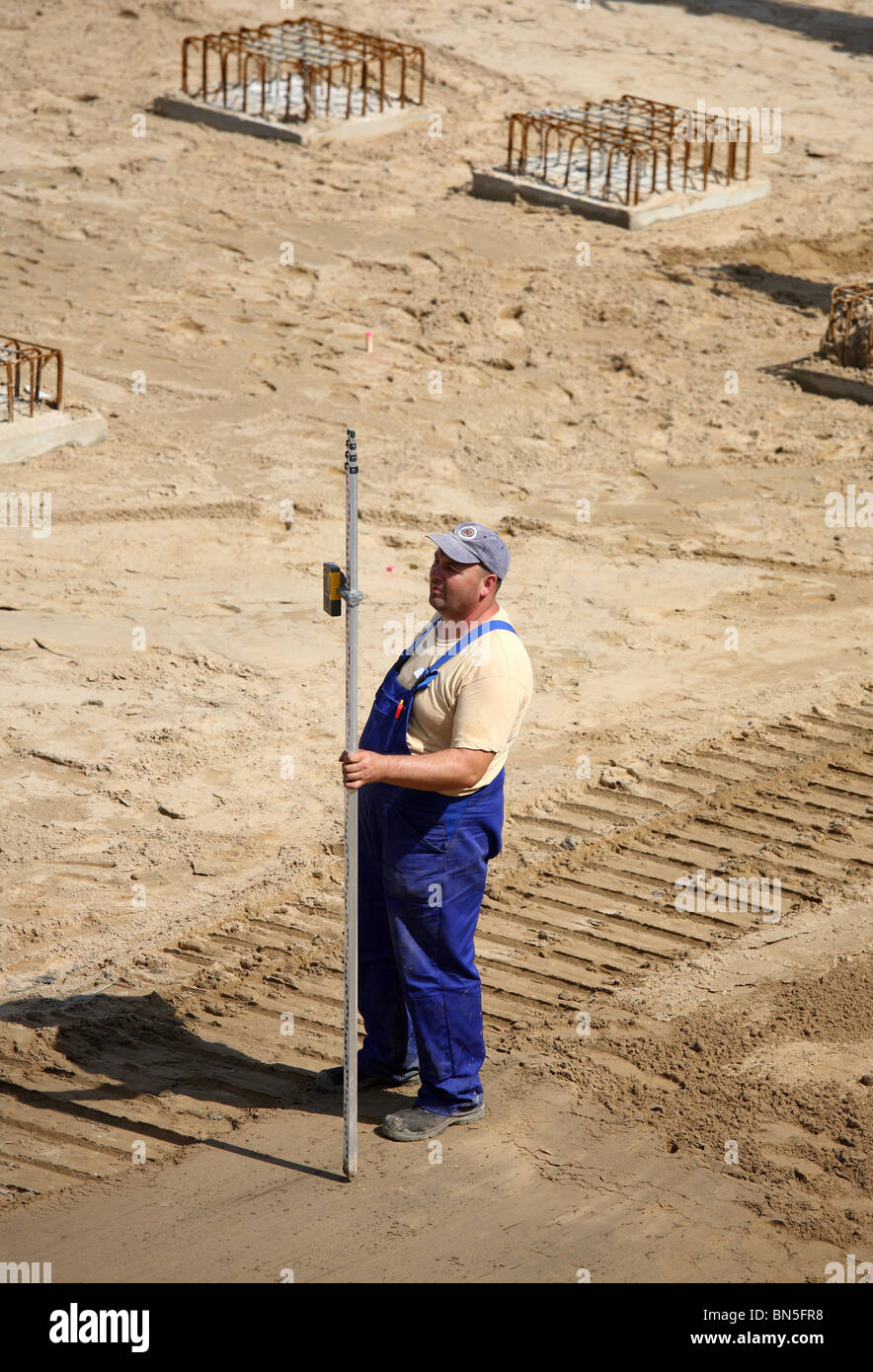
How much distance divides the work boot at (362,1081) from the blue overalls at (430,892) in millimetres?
286

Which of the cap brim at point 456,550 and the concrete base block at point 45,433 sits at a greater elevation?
the cap brim at point 456,550

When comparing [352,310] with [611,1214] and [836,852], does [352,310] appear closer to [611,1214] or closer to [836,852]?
[836,852]

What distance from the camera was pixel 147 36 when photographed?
71.6ft

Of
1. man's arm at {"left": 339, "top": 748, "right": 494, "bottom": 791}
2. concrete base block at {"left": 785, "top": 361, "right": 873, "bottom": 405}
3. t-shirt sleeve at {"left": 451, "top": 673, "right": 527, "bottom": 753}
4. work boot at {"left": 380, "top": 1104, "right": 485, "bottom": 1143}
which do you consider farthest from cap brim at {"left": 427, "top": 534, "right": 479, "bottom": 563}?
concrete base block at {"left": 785, "top": 361, "right": 873, "bottom": 405}

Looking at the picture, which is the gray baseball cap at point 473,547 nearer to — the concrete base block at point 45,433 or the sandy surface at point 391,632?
the sandy surface at point 391,632

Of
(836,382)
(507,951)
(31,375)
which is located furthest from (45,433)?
(507,951)

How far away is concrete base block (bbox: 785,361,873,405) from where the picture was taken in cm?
1317

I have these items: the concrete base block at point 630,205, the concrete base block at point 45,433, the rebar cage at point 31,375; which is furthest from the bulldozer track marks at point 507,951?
the concrete base block at point 630,205

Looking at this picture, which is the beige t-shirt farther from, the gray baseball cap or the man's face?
the gray baseball cap

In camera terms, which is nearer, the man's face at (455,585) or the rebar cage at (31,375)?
the man's face at (455,585)

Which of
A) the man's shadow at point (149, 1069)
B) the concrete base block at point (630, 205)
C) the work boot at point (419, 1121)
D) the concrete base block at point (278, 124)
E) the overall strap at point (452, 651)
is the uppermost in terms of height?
the concrete base block at point (278, 124)

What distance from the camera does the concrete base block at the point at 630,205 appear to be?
16922 millimetres

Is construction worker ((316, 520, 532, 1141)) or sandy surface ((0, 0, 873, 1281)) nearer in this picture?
construction worker ((316, 520, 532, 1141))

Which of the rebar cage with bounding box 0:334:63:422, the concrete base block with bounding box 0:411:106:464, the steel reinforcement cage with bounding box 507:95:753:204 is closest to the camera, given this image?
the concrete base block with bounding box 0:411:106:464
